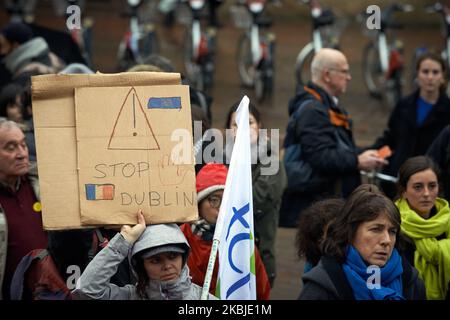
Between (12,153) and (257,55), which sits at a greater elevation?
(257,55)

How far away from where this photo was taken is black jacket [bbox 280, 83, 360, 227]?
818 cm

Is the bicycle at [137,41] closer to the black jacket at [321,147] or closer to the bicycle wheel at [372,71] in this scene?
the bicycle wheel at [372,71]

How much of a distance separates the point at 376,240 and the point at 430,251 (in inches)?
43.0

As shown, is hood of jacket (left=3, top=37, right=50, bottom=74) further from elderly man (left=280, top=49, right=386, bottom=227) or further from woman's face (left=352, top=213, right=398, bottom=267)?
woman's face (left=352, top=213, right=398, bottom=267)

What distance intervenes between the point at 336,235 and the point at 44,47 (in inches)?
203

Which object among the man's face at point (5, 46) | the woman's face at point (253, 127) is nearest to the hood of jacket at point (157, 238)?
the woman's face at point (253, 127)

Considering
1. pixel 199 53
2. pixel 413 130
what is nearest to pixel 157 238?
pixel 413 130

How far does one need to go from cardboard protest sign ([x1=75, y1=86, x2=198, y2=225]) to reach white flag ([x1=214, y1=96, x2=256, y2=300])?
0.22 m

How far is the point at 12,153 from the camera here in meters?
6.64

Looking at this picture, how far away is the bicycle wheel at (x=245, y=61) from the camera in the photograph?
50.9 feet

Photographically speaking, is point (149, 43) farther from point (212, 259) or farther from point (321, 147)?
point (212, 259)

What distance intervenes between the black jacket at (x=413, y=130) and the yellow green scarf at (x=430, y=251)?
7.04 feet

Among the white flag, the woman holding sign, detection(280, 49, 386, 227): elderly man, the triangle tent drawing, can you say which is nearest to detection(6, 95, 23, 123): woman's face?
detection(280, 49, 386, 227): elderly man

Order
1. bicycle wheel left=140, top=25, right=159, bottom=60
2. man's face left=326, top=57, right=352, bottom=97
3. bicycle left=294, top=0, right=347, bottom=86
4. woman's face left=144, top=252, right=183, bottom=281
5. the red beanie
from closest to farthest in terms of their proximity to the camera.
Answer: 1. woman's face left=144, top=252, right=183, bottom=281
2. the red beanie
3. man's face left=326, top=57, right=352, bottom=97
4. bicycle left=294, top=0, right=347, bottom=86
5. bicycle wheel left=140, top=25, right=159, bottom=60
